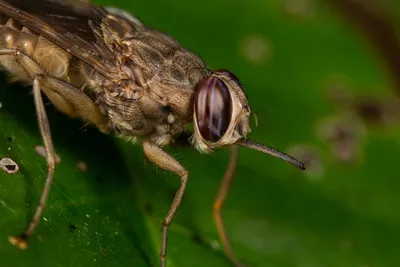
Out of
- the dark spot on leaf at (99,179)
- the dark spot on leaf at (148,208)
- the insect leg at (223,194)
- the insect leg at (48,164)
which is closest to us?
the insect leg at (48,164)

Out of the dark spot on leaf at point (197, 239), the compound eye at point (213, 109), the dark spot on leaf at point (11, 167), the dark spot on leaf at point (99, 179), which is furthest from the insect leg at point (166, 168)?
the dark spot on leaf at point (11, 167)

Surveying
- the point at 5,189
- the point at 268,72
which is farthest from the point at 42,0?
the point at 268,72

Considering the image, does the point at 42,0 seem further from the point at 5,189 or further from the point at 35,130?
the point at 5,189

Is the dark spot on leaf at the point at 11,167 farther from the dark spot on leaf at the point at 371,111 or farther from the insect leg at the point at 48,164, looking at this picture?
the dark spot on leaf at the point at 371,111

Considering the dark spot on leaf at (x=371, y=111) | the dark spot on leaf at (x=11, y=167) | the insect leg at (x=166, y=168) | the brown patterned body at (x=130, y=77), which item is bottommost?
the dark spot on leaf at (x=11, y=167)

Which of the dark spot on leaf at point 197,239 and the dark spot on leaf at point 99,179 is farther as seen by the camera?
the dark spot on leaf at point 197,239

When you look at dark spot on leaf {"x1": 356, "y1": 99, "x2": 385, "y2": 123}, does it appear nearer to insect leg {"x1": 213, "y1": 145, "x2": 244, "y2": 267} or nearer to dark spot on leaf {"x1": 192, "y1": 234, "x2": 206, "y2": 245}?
insect leg {"x1": 213, "y1": 145, "x2": 244, "y2": 267}

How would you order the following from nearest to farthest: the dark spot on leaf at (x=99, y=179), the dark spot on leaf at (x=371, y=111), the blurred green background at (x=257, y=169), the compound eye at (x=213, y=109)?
the blurred green background at (x=257, y=169) < the compound eye at (x=213, y=109) < the dark spot on leaf at (x=99, y=179) < the dark spot on leaf at (x=371, y=111)

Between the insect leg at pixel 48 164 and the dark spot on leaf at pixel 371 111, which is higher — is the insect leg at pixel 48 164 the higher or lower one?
the lower one

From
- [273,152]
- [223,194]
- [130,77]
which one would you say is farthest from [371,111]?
[130,77]
